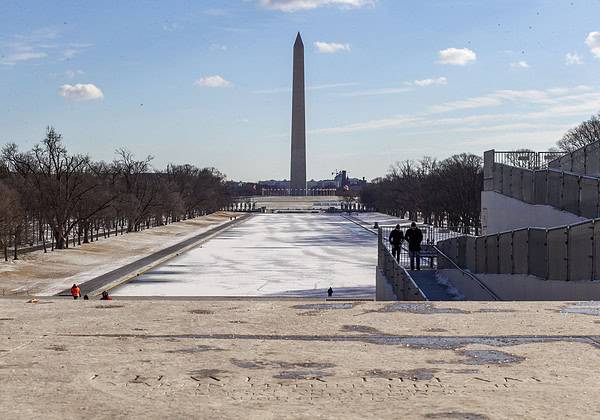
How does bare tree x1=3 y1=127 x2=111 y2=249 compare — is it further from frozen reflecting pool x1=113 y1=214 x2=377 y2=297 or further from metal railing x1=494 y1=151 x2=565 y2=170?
metal railing x1=494 y1=151 x2=565 y2=170

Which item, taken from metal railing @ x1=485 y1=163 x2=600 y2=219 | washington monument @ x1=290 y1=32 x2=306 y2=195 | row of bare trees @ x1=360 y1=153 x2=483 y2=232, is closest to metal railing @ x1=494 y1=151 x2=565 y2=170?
metal railing @ x1=485 y1=163 x2=600 y2=219

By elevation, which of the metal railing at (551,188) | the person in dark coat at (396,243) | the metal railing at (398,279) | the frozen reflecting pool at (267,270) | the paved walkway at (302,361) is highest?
the metal railing at (551,188)

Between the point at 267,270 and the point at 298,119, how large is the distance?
99471 mm

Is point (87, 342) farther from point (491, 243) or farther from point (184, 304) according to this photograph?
point (491, 243)

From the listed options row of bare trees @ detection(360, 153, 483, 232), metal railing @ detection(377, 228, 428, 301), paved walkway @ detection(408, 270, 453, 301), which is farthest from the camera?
row of bare trees @ detection(360, 153, 483, 232)

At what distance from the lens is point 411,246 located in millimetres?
25609

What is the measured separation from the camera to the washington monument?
142m

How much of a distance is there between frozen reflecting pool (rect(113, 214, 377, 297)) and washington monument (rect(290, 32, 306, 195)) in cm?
6654

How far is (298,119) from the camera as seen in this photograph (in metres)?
147

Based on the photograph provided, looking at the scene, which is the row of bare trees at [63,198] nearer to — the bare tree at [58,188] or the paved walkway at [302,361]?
the bare tree at [58,188]

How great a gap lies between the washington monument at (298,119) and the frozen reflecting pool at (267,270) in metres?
66.5

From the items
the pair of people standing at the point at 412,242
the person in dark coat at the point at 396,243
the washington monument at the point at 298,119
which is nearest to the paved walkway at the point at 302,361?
the pair of people standing at the point at 412,242

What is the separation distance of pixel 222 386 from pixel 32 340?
3.55 metres

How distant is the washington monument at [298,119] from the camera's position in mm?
141750
